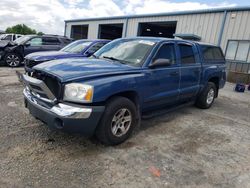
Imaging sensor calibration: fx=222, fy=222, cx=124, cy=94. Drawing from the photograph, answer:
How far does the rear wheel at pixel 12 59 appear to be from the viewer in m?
11.0

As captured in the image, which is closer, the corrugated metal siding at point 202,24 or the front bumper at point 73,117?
the front bumper at point 73,117

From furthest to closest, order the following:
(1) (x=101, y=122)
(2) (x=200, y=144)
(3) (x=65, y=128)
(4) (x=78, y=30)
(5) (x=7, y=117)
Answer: (4) (x=78, y=30) → (5) (x=7, y=117) → (2) (x=200, y=144) → (1) (x=101, y=122) → (3) (x=65, y=128)

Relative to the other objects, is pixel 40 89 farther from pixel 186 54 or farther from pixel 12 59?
pixel 12 59

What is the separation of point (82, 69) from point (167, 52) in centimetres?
191

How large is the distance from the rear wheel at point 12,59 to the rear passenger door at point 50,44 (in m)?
1.36

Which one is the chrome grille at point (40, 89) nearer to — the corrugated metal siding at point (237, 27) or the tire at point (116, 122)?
the tire at point (116, 122)

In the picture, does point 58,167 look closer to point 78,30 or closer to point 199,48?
point 199,48

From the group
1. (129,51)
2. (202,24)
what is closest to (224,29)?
(202,24)

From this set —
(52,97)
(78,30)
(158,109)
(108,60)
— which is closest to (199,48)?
(158,109)

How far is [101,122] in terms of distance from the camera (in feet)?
10.6

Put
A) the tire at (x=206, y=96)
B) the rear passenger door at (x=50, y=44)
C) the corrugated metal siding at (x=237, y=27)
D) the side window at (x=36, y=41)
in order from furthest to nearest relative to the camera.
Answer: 1. the corrugated metal siding at (x=237, y=27)
2. the rear passenger door at (x=50, y=44)
3. the side window at (x=36, y=41)
4. the tire at (x=206, y=96)

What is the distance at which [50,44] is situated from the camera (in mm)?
11914

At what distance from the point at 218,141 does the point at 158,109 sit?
126 centimetres

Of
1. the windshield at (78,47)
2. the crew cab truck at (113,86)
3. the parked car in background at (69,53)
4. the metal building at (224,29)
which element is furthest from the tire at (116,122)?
the metal building at (224,29)
